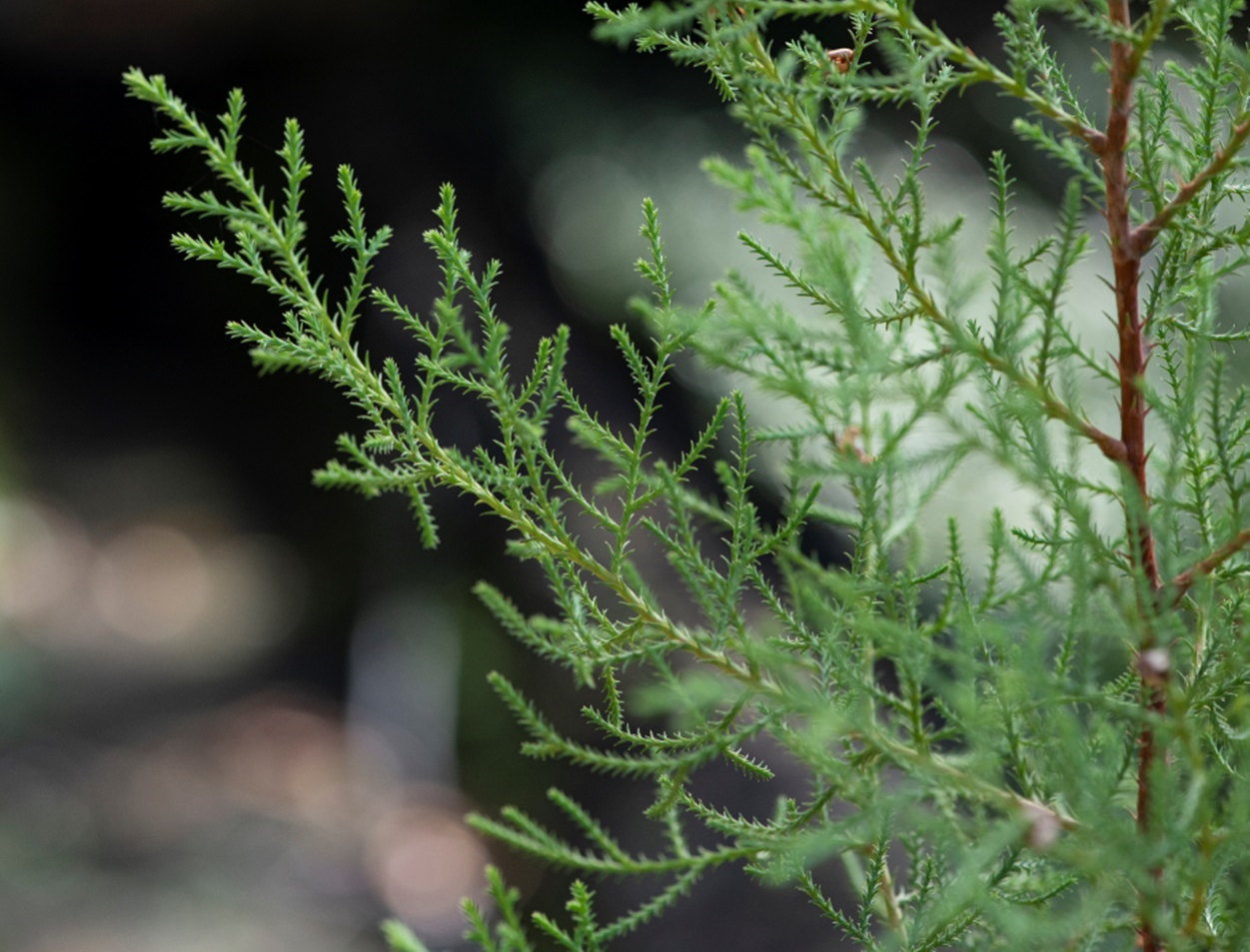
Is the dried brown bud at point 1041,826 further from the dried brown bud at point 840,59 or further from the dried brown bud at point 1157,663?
the dried brown bud at point 840,59

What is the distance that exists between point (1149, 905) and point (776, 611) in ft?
0.52

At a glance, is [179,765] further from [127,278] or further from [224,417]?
[127,278]

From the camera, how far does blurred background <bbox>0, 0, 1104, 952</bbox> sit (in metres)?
1.89

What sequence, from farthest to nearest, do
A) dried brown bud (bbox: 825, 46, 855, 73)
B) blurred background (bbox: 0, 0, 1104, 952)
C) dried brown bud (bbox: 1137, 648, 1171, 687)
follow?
blurred background (bbox: 0, 0, 1104, 952) → dried brown bud (bbox: 825, 46, 855, 73) → dried brown bud (bbox: 1137, 648, 1171, 687)

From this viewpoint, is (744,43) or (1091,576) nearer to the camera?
(1091,576)

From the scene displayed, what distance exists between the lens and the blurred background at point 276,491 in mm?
1889

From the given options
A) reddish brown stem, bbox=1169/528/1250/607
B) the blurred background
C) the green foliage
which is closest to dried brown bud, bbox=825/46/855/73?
the green foliage

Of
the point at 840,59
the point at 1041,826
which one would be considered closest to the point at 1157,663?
the point at 1041,826

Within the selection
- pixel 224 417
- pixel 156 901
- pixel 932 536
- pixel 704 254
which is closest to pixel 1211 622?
pixel 932 536

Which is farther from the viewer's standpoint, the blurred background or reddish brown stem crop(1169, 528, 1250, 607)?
the blurred background

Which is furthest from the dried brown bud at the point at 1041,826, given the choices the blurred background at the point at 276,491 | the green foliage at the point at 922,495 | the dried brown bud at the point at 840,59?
the blurred background at the point at 276,491

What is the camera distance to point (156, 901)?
187 cm

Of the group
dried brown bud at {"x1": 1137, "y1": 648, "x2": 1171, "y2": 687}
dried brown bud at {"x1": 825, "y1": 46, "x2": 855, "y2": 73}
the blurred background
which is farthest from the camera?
the blurred background

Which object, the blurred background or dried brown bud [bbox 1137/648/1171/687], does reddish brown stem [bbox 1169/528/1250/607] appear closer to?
dried brown bud [bbox 1137/648/1171/687]
